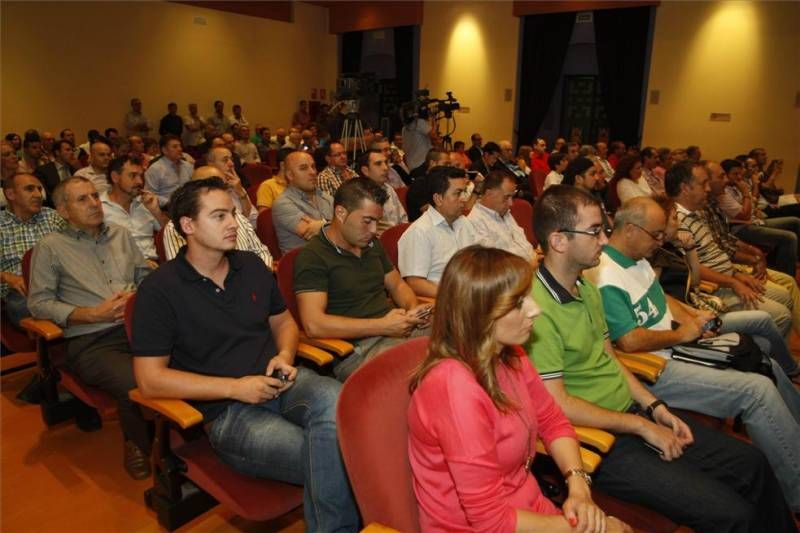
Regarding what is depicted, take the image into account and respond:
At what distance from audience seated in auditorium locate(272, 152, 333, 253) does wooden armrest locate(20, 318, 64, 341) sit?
1551 mm

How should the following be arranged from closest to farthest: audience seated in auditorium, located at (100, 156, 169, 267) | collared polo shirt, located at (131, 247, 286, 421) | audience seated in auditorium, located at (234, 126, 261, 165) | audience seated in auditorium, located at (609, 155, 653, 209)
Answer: collared polo shirt, located at (131, 247, 286, 421), audience seated in auditorium, located at (100, 156, 169, 267), audience seated in auditorium, located at (609, 155, 653, 209), audience seated in auditorium, located at (234, 126, 261, 165)

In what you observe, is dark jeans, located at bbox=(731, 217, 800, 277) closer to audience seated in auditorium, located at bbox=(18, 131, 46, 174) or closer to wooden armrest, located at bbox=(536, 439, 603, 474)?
wooden armrest, located at bbox=(536, 439, 603, 474)

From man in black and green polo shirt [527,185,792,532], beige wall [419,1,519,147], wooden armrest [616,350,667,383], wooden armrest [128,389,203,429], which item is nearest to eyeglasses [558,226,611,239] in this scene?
man in black and green polo shirt [527,185,792,532]

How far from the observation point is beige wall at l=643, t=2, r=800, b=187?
8000 millimetres

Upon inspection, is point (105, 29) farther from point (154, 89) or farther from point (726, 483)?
point (726, 483)

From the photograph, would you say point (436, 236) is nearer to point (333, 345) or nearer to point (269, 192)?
point (333, 345)

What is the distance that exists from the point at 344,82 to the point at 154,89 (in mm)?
5225

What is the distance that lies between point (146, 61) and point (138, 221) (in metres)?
8.38

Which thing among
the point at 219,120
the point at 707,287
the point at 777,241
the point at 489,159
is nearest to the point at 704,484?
the point at 707,287

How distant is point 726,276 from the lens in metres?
3.21

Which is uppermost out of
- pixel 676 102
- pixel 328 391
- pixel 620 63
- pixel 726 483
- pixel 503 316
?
pixel 620 63

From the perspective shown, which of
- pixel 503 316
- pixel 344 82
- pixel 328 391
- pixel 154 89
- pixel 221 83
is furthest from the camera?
pixel 221 83

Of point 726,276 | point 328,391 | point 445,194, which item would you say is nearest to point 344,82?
point 445,194

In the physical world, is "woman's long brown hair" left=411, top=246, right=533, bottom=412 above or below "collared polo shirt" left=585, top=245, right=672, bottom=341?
above
